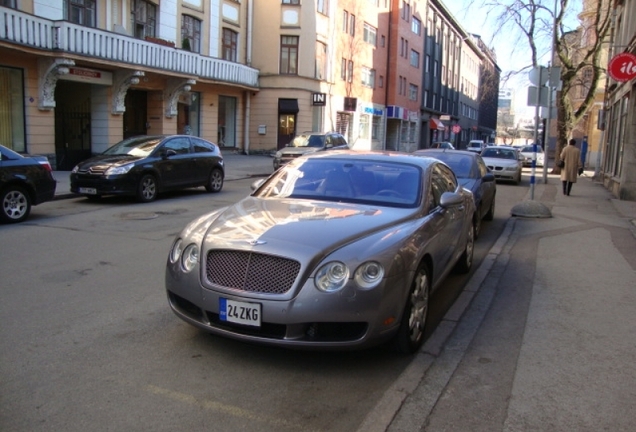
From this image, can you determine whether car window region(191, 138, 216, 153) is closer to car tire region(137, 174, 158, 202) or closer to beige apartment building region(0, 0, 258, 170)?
car tire region(137, 174, 158, 202)

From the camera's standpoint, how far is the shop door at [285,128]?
33844mm

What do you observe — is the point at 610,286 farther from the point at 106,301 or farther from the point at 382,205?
the point at 106,301

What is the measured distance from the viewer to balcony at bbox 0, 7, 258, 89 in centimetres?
1680

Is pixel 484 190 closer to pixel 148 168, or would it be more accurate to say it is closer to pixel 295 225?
pixel 295 225

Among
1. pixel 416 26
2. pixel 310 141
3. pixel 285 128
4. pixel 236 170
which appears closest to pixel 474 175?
pixel 310 141

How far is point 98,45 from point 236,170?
699 cm

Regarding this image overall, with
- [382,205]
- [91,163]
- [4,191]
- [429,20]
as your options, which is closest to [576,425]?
[382,205]

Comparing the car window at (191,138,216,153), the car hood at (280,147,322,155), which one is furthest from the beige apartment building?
the car window at (191,138,216,153)

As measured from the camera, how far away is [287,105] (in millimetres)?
33469

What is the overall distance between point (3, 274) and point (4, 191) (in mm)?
3855

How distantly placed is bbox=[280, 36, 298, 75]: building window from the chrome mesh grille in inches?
1205

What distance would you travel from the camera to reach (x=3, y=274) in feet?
21.0

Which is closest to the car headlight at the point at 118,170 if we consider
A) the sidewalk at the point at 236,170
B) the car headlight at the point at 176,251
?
the sidewalk at the point at 236,170

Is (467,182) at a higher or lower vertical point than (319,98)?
lower
